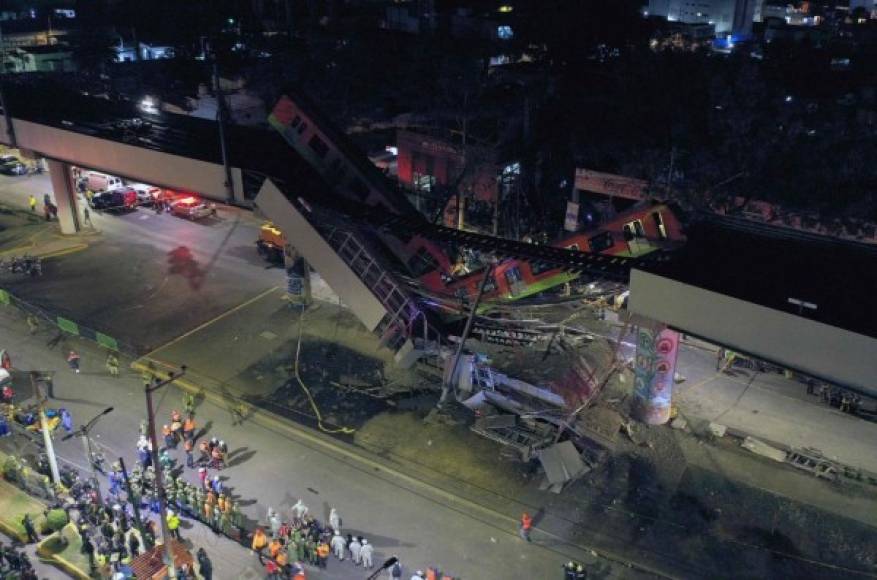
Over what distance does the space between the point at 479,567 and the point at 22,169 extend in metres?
47.6

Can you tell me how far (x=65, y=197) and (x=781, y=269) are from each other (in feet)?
120

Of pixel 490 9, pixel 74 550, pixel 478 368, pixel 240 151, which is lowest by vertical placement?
pixel 74 550

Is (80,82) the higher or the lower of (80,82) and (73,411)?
the higher

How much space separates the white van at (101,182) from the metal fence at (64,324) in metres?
14.1

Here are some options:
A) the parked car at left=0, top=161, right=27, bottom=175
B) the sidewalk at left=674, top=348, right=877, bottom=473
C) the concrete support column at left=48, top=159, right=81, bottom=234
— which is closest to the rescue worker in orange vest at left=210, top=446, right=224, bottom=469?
the sidewalk at left=674, top=348, right=877, bottom=473

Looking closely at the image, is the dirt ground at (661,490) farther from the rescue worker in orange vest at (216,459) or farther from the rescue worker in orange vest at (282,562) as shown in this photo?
the rescue worker in orange vest at (282,562)

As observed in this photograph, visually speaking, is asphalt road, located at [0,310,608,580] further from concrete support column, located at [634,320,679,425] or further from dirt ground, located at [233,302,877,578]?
concrete support column, located at [634,320,679,425]

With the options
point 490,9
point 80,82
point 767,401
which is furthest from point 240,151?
point 490,9

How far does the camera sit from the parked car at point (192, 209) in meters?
43.4

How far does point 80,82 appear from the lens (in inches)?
2253

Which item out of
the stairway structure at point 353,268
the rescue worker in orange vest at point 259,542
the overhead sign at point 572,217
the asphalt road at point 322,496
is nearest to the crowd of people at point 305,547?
the rescue worker in orange vest at point 259,542

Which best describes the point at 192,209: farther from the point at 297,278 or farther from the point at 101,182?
the point at 297,278

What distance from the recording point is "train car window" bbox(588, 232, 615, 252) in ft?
83.3

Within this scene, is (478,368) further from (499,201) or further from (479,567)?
(499,201)
